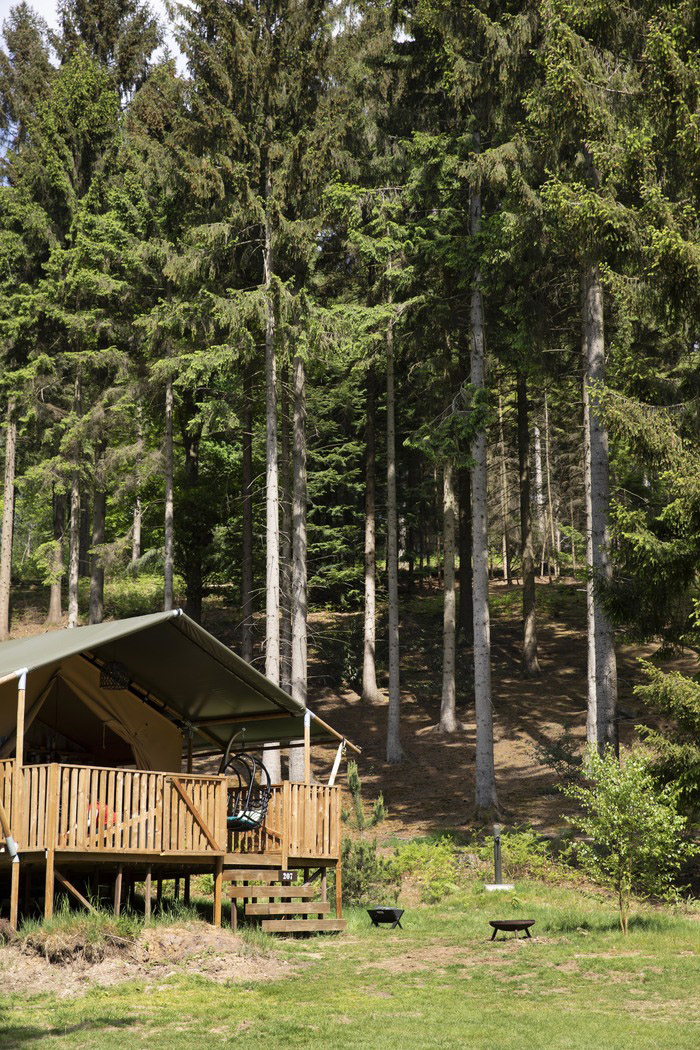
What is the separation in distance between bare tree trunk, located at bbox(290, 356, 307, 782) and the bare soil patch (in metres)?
8.97

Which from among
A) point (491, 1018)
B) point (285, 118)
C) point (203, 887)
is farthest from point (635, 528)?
point (285, 118)

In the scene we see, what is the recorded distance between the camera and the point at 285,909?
46.9 feet

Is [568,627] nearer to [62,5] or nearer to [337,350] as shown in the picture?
[337,350]

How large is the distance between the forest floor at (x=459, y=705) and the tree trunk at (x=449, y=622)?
534 mm

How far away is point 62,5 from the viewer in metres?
30.6

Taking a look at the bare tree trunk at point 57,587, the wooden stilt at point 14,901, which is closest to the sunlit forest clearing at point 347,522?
the wooden stilt at point 14,901

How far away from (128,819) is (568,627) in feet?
82.9

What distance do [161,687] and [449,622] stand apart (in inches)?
490

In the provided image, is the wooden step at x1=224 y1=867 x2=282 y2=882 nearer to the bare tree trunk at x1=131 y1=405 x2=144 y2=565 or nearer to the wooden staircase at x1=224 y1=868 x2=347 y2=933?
the wooden staircase at x1=224 y1=868 x2=347 y2=933

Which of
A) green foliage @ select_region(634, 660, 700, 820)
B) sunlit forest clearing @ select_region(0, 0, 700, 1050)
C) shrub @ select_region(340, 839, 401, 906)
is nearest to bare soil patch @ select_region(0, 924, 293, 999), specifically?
sunlit forest clearing @ select_region(0, 0, 700, 1050)

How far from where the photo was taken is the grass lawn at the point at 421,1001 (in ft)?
28.3

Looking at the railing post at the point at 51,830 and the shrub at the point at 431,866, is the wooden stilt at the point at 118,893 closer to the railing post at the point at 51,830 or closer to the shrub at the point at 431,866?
the railing post at the point at 51,830

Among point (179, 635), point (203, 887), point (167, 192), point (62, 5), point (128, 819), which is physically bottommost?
point (203, 887)

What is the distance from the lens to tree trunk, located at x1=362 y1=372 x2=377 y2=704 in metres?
29.3
